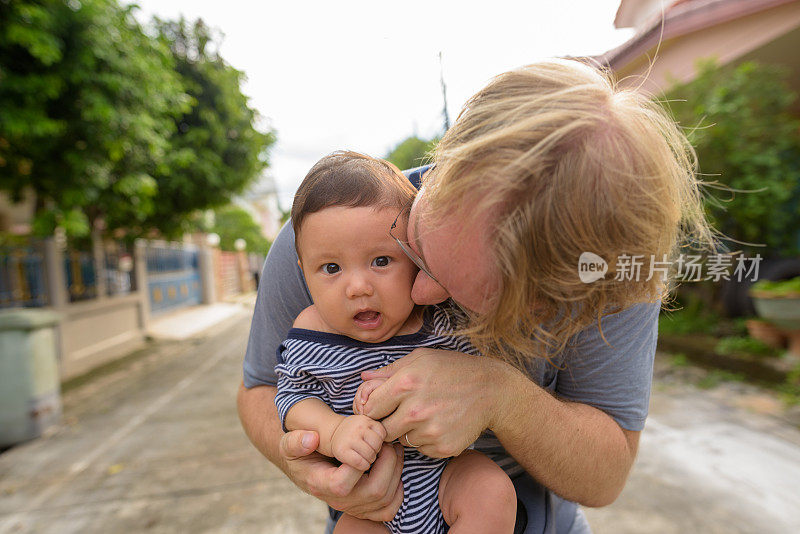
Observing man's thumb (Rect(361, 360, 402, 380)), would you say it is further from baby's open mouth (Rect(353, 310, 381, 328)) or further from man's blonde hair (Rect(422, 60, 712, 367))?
man's blonde hair (Rect(422, 60, 712, 367))

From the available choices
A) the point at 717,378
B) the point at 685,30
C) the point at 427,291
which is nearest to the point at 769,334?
the point at 717,378

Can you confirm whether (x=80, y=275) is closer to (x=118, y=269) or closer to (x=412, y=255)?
(x=118, y=269)

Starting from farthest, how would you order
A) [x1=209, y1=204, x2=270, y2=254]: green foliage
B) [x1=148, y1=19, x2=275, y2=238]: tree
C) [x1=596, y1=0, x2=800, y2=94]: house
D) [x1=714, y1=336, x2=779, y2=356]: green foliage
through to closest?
[x1=209, y1=204, x2=270, y2=254]: green foliage < [x1=148, y1=19, x2=275, y2=238]: tree < [x1=714, y1=336, x2=779, y2=356]: green foliage < [x1=596, y1=0, x2=800, y2=94]: house

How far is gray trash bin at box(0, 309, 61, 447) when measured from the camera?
162 inches

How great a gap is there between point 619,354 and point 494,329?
0.36 meters

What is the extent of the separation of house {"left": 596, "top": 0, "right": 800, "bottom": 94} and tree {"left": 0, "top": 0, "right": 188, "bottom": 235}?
14.0 feet

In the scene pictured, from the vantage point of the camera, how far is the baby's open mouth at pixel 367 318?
3.39ft

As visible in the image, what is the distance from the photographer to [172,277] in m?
12.6

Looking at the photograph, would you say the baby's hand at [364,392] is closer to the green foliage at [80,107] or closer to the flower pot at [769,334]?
the green foliage at [80,107]

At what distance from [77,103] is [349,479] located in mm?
4842

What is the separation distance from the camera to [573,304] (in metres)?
0.80

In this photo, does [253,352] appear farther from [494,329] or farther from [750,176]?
[750,176]

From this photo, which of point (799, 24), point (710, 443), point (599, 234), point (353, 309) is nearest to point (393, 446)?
point (353, 309)

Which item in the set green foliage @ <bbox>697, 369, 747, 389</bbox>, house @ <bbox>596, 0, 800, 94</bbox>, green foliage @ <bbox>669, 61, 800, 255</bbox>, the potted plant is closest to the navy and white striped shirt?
house @ <bbox>596, 0, 800, 94</bbox>
